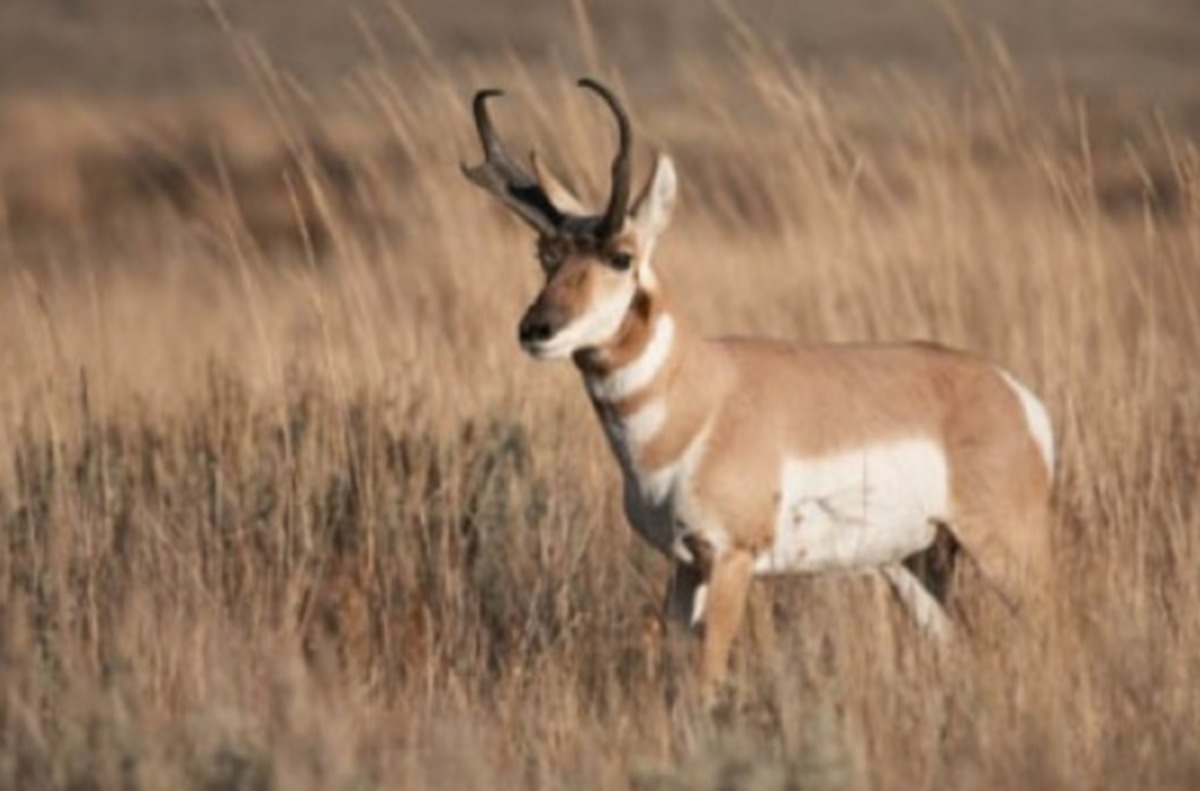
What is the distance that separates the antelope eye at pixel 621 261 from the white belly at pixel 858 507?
2.05 feet

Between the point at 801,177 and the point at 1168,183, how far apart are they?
10.2 meters

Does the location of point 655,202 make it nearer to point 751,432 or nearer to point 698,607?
point 751,432

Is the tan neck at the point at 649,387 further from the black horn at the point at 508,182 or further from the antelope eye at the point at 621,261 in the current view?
the black horn at the point at 508,182

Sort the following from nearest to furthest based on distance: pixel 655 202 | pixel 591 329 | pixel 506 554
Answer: pixel 591 329
pixel 655 202
pixel 506 554

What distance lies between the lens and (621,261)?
21.1ft

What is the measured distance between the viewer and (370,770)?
211 inches

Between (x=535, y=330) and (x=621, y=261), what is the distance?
352 mm

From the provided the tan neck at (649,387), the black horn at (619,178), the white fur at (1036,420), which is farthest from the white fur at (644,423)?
the white fur at (1036,420)

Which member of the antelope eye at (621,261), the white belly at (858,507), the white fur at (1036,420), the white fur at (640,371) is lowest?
the white belly at (858,507)

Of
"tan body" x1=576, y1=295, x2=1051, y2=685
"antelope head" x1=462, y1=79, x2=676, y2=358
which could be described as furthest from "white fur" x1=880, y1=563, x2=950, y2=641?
"antelope head" x1=462, y1=79, x2=676, y2=358

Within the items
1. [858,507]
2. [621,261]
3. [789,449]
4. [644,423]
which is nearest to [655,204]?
[621,261]

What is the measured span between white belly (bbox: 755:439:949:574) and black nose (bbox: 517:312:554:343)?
2.58 feet

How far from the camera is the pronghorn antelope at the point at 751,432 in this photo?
255 inches

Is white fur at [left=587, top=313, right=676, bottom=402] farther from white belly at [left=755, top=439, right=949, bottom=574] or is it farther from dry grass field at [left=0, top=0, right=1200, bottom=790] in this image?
dry grass field at [left=0, top=0, right=1200, bottom=790]
